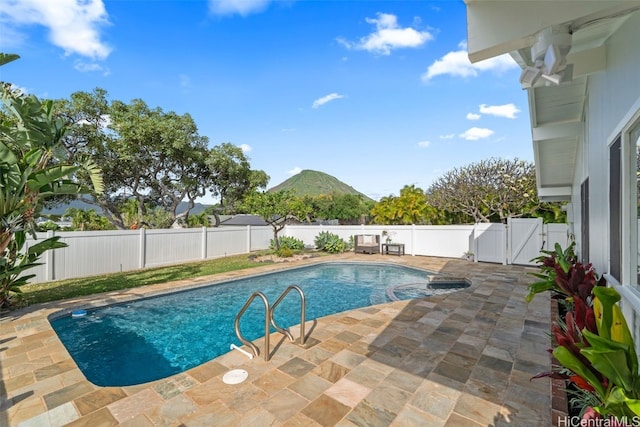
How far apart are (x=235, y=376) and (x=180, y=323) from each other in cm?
358

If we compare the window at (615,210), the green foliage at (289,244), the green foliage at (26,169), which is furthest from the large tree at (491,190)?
the green foliage at (26,169)

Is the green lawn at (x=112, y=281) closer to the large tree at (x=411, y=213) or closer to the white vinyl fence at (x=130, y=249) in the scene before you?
the white vinyl fence at (x=130, y=249)

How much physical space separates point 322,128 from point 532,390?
18405mm

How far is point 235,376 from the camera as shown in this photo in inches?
135

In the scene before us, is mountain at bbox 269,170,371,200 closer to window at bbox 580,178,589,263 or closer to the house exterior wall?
window at bbox 580,178,589,263

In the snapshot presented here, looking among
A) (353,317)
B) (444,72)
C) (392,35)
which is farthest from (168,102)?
(353,317)

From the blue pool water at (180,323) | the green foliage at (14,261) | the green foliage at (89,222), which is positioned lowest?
the blue pool water at (180,323)

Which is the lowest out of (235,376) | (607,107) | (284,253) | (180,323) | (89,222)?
(180,323)

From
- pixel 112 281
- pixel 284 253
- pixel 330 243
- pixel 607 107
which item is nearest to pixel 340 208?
pixel 330 243

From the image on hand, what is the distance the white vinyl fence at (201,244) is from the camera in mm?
9289

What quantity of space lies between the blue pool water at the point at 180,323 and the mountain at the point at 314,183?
10783cm

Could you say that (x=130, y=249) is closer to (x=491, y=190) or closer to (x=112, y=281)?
(x=112, y=281)

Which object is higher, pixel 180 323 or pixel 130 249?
pixel 130 249

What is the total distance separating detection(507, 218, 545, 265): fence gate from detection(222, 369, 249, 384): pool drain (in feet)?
38.8
